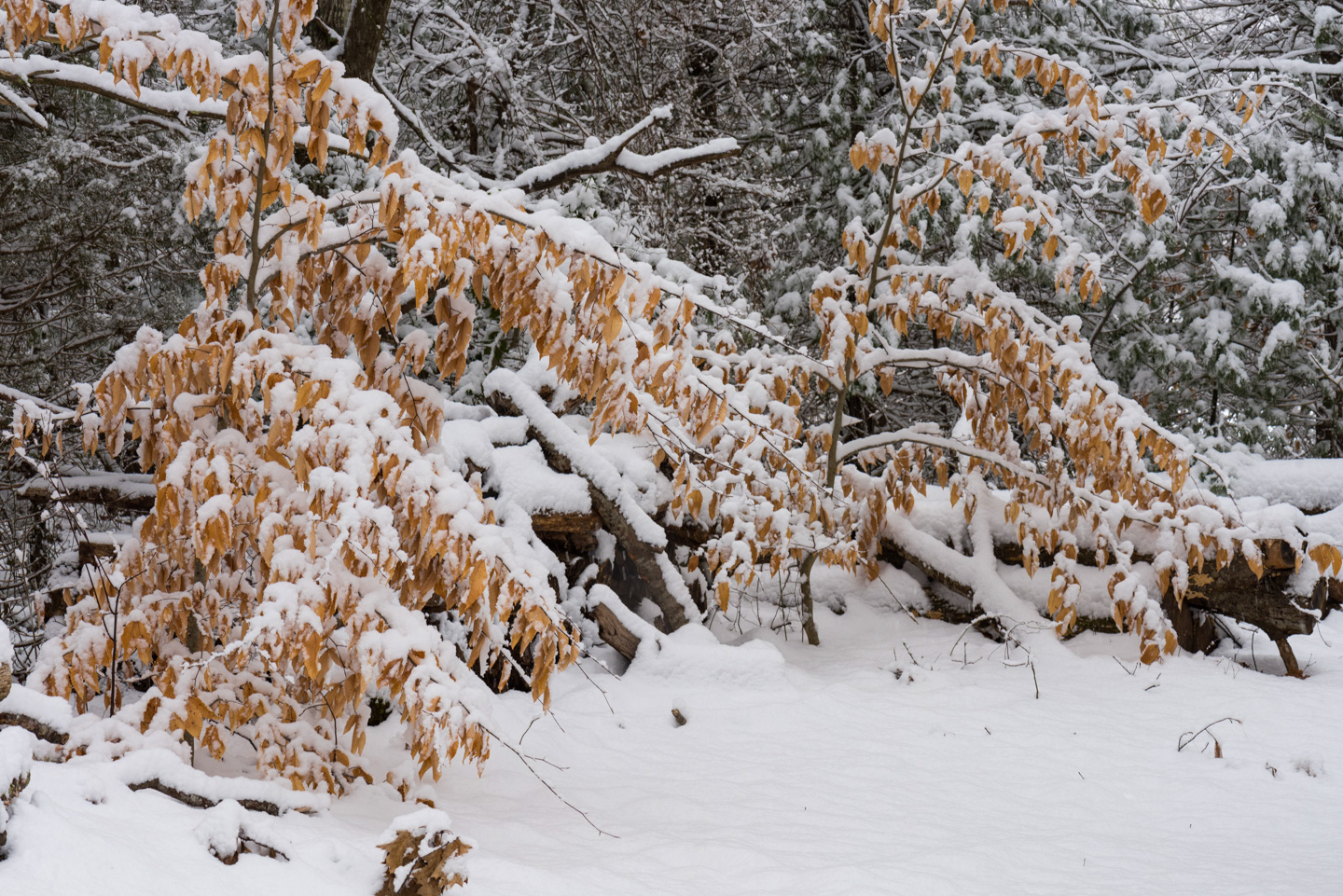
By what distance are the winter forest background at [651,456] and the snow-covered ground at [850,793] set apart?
0.03 meters

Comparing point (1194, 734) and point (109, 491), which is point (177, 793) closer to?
point (109, 491)

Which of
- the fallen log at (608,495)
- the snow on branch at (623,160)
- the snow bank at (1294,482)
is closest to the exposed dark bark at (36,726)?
the fallen log at (608,495)

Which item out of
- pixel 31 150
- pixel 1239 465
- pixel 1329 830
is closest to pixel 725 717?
pixel 1329 830

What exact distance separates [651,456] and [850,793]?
229cm

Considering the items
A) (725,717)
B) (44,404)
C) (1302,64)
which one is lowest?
(725,717)

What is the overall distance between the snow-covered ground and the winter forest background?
3 cm

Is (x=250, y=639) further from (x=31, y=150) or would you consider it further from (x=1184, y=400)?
(x=1184, y=400)

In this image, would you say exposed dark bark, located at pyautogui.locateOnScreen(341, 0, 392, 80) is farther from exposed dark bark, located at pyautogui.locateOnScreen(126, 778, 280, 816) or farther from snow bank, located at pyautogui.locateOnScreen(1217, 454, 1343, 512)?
snow bank, located at pyautogui.locateOnScreen(1217, 454, 1343, 512)

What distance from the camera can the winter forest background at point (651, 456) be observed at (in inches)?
114

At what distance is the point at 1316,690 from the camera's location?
18.1 ft

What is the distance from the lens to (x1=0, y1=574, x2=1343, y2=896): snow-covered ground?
2439 mm

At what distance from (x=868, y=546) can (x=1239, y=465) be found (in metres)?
3.09

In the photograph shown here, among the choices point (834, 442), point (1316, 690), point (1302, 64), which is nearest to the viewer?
point (1316, 690)

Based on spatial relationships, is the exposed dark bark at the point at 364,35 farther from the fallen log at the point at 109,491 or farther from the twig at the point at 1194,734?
the twig at the point at 1194,734
